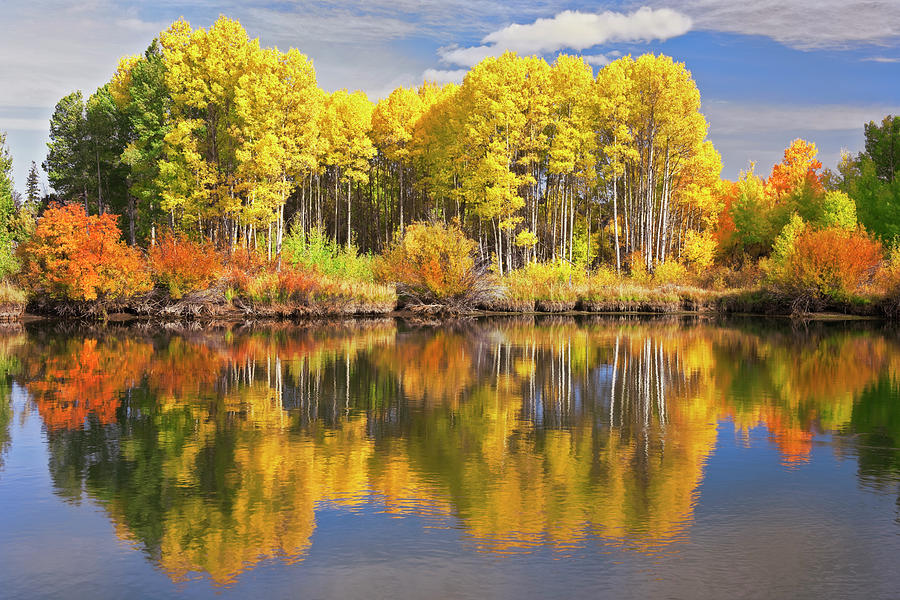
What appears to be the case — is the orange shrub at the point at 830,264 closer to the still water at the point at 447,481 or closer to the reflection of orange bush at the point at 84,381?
the still water at the point at 447,481

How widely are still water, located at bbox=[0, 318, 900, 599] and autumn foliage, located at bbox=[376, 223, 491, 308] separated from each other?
66.4 ft

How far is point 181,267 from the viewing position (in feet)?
118

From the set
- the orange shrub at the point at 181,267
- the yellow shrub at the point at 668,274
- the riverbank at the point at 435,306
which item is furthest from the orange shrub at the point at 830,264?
the orange shrub at the point at 181,267

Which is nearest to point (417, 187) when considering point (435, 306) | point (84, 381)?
point (435, 306)

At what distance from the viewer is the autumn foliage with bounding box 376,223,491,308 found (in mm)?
40188

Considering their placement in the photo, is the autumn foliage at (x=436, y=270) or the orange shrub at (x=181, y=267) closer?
the orange shrub at (x=181, y=267)

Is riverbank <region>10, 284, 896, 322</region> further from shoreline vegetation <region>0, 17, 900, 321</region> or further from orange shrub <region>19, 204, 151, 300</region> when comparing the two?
orange shrub <region>19, 204, 151, 300</region>

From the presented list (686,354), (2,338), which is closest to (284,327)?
(2,338)

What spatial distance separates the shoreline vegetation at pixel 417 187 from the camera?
36.8m

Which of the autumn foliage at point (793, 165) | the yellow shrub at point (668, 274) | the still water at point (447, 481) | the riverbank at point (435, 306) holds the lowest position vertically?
the still water at point (447, 481)

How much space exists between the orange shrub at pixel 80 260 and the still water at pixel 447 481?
599 inches

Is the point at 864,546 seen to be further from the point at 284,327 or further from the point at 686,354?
the point at 284,327

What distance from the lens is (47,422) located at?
13148 millimetres

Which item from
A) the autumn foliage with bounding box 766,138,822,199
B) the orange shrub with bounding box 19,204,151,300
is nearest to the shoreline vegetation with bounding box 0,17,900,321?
the orange shrub with bounding box 19,204,151,300
